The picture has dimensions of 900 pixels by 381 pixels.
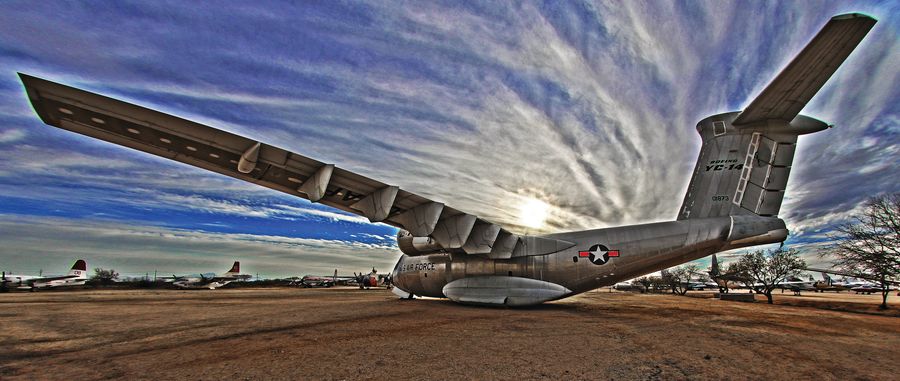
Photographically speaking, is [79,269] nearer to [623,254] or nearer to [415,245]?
[415,245]

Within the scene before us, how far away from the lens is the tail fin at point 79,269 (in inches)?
1640

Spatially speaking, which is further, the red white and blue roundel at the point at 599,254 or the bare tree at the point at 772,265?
the bare tree at the point at 772,265

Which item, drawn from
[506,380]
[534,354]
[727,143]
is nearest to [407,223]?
[534,354]

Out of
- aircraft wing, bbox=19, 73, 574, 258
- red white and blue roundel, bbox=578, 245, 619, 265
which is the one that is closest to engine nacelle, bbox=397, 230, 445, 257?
aircraft wing, bbox=19, 73, 574, 258

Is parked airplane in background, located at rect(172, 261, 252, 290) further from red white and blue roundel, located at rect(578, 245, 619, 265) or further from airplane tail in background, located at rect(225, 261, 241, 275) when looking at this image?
red white and blue roundel, located at rect(578, 245, 619, 265)

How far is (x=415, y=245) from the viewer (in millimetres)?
15977

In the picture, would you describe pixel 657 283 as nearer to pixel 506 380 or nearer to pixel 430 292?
pixel 430 292

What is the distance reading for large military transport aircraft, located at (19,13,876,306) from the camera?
7.95 meters

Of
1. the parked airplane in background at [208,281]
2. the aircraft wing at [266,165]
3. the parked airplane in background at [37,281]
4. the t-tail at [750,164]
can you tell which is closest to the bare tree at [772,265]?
the t-tail at [750,164]

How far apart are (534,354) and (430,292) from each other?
1171 centimetres

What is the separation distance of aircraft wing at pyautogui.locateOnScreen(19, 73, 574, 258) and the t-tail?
5095 mm

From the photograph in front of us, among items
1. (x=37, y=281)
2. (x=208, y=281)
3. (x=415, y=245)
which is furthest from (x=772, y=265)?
(x=37, y=281)

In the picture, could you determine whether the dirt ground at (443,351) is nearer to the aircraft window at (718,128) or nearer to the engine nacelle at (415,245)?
the engine nacelle at (415,245)

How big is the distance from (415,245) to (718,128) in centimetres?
1190
